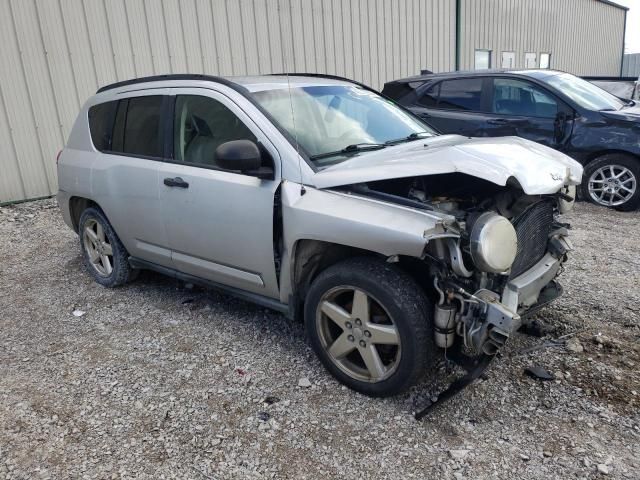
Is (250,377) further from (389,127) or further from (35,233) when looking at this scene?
(35,233)

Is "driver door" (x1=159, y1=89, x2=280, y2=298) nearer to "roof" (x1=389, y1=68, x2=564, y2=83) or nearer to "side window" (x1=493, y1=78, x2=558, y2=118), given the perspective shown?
"side window" (x1=493, y1=78, x2=558, y2=118)

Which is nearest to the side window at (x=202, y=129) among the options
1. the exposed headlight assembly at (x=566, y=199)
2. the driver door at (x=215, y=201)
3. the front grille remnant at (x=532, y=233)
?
the driver door at (x=215, y=201)

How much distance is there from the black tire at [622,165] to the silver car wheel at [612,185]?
0.02m

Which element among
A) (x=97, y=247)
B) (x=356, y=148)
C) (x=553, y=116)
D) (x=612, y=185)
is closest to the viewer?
(x=356, y=148)

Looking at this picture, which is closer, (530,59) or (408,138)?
(408,138)

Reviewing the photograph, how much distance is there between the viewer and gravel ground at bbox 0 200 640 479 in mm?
2555

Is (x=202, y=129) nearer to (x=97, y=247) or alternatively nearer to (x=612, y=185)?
(x=97, y=247)

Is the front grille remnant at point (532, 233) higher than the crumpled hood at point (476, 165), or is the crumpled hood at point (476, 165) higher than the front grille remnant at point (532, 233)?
the crumpled hood at point (476, 165)

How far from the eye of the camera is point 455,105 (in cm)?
758

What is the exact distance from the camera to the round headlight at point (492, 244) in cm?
252

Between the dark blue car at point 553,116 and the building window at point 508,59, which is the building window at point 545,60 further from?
the dark blue car at point 553,116

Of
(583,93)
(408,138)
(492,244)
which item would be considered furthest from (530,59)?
(492,244)

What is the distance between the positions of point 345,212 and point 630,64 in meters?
28.5

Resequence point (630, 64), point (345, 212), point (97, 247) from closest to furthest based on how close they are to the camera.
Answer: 1. point (345, 212)
2. point (97, 247)
3. point (630, 64)
